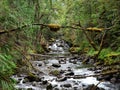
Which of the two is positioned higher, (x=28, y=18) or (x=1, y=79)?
(x=28, y=18)

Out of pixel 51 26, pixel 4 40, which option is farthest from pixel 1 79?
pixel 51 26

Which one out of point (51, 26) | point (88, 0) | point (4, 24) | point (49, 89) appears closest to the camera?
point (51, 26)

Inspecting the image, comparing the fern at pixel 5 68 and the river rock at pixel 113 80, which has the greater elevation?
the fern at pixel 5 68

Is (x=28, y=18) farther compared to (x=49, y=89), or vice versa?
(x=49, y=89)

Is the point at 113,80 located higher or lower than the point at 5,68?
lower

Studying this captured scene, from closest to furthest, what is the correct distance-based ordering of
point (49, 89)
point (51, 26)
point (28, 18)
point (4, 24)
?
1. point (51, 26)
2. point (4, 24)
3. point (28, 18)
4. point (49, 89)

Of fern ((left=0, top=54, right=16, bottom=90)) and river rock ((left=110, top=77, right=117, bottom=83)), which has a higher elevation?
fern ((left=0, top=54, right=16, bottom=90))

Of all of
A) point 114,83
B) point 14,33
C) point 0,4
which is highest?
point 0,4

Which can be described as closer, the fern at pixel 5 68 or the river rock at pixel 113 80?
the fern at pixel 5 68

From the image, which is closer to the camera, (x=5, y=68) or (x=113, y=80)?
(x=5, y=68)

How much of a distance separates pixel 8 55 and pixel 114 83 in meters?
9.08

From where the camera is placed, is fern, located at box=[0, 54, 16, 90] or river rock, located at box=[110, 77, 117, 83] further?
river rock, located at box=[110, 77, 117, 83]

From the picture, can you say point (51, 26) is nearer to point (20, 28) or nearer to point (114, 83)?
point (20, 28)

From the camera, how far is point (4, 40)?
14.1 feet
